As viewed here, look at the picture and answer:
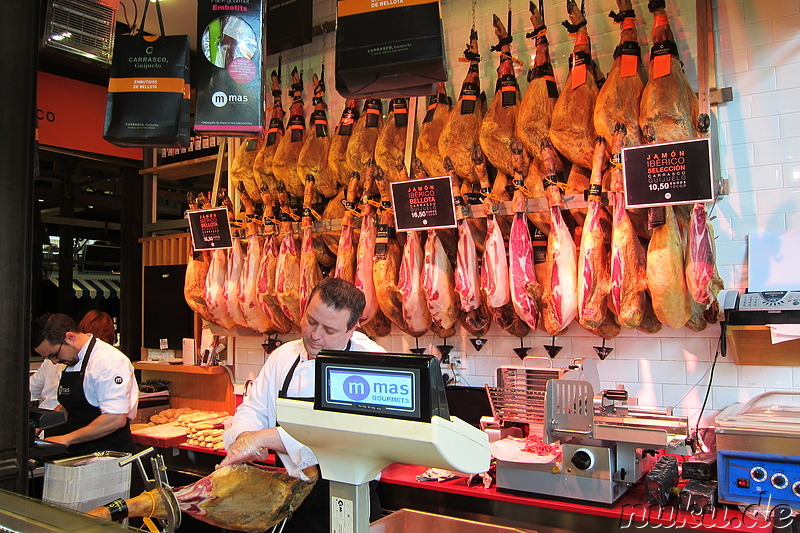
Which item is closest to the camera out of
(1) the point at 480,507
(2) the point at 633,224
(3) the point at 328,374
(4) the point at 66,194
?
(3) the point at 328,374

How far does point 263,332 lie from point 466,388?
1890mm

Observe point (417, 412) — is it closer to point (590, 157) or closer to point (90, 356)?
point (590, 157)

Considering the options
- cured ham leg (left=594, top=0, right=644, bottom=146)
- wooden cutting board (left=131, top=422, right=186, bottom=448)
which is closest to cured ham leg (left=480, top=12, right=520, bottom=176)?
cured ham leg (left=594, top=0, right=644, bottom=146)

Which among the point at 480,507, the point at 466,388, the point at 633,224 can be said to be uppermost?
the point at 633,224

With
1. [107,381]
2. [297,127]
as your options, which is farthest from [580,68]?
[107,381]

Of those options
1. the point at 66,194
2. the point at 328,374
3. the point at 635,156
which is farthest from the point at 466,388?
the point at 66,194

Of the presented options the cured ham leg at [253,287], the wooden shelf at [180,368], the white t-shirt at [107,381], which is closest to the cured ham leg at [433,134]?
the cured ham leg at [253,287]

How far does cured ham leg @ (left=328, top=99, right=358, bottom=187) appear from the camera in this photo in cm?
527

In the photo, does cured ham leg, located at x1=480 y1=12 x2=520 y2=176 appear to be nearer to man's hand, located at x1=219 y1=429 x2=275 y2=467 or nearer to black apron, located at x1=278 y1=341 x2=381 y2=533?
black apron, located at x1=278 y1=341 x2=381 y2=533

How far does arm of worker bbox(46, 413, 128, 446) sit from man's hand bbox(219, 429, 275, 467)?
2562 mm

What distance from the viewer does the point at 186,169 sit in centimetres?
716

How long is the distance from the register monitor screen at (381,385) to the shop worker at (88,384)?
12.9 feet

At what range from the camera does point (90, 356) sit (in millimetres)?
4832

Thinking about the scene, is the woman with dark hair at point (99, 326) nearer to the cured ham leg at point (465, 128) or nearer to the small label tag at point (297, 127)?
the small label tag at point (297, 127)
